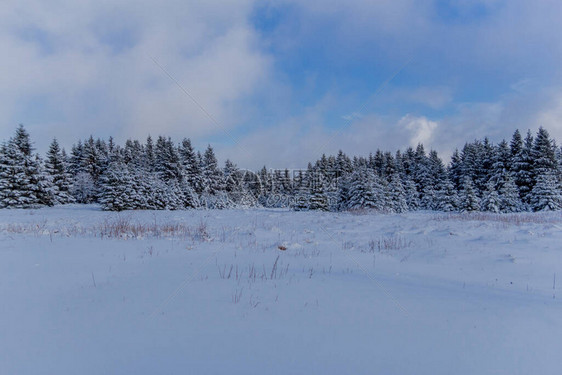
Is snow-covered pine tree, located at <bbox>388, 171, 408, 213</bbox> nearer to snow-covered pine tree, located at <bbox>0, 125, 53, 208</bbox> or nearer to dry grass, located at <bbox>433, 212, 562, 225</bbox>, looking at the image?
dry grass, located at <bbox>433, 212, 562, 225</bbox>

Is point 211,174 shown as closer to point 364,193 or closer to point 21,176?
point 21,176

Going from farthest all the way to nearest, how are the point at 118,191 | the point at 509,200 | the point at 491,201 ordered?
the point at 509,200 < the point at 491,201 < the point at 118,191

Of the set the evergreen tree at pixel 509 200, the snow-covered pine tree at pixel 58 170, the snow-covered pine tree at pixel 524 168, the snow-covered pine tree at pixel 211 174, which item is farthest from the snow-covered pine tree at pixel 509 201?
the snow-covered pine tree at pixel 58 170

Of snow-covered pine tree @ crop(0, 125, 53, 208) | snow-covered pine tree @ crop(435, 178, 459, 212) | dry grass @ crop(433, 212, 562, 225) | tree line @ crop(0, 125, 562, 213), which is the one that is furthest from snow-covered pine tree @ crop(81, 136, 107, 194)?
snow-covered pine tree @ crop(435, 178, 459, 212)

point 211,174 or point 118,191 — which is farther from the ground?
point 211,174

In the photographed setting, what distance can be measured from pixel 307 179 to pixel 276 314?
32816mm

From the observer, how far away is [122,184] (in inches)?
1002

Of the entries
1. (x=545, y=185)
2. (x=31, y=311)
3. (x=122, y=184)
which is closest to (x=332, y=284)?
(x=31, y=311)

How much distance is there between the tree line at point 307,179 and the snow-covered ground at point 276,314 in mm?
23321

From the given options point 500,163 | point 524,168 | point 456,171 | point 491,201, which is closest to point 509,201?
point 491,201

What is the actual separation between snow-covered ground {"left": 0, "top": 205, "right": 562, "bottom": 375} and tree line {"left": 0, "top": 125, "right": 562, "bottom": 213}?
23.3 m

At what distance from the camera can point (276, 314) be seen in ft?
9.57

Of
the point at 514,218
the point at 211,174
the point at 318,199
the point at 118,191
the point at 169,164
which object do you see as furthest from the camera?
the point at 211,174

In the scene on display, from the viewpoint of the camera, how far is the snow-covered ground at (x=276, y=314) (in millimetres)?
2137
